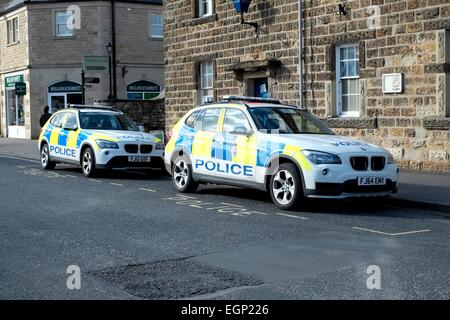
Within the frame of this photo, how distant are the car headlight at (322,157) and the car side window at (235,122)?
1.50m

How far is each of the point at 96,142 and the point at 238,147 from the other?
16.9 feet

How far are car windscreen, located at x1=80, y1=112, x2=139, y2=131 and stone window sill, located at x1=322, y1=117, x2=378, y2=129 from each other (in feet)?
16.3

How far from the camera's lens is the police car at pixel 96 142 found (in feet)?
50.5

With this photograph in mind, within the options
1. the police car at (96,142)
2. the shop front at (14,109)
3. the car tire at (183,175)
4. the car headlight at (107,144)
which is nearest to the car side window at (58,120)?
the police car at (96,142)

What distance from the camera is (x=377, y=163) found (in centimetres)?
1059

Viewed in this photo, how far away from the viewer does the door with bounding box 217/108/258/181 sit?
36.6 feet

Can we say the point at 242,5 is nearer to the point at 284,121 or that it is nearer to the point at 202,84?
the point at 202,84

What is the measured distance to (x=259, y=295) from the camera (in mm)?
5680

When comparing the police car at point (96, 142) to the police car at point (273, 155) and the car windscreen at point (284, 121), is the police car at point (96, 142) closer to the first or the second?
the police car at point (273, 155)

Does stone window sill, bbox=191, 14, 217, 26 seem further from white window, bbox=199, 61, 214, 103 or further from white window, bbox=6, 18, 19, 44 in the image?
white window, bbox=6, 18, 19, 44

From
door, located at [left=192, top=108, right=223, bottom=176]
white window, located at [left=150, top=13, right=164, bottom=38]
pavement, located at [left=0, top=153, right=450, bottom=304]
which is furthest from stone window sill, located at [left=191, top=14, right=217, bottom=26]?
white window, located at [left=150, top=13, right=164, bottom=38]

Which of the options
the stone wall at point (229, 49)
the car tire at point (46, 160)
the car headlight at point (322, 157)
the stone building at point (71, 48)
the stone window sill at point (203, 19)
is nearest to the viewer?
the car headlight at point (322, 157)

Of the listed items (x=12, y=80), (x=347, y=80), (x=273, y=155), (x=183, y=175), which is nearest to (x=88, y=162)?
(x=183, y=175)
